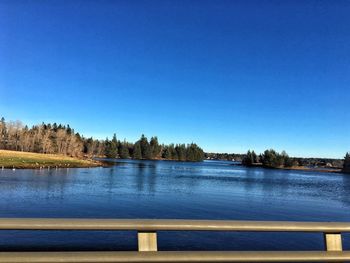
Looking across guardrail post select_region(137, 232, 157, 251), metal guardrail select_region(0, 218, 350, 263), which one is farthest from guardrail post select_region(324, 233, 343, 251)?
guardrail post select_region(137, 232, 157, 251)

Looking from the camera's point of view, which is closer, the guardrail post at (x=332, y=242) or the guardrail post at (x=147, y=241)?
the guardrail post at (x=147, y=241)

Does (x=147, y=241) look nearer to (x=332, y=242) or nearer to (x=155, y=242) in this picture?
(x=155, y=242)

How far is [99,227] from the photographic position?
362cm

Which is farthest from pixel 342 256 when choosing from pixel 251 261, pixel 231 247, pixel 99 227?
pixel 231 247

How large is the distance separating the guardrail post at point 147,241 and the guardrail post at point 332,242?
1908mm

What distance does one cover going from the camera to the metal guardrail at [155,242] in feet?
11.3

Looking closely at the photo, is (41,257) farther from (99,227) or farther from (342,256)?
(342,256)

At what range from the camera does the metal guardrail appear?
135 inches

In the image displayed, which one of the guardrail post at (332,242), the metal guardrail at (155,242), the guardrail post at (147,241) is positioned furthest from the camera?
the guardrail post at (332,242)

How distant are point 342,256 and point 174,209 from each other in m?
23.7

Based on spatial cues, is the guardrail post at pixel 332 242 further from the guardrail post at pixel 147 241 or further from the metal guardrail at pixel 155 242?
the guardrail post at pixel 147 241

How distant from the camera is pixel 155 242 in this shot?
3805 millimetres

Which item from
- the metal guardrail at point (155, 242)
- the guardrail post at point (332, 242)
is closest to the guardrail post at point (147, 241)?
the metal guardrail at point (155, 242)

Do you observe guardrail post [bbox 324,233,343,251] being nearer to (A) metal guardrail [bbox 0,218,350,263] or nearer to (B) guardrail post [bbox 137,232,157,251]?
(A) metal guardrail [bbox 0,218,350,263]
